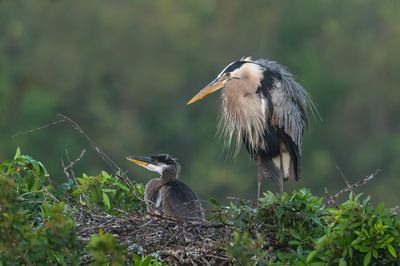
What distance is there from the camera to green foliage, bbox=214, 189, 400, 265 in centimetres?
676

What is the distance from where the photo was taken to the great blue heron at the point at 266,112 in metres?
10.1

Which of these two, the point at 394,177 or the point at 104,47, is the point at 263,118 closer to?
the point at 394,177

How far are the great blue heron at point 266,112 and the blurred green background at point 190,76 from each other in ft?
63.8

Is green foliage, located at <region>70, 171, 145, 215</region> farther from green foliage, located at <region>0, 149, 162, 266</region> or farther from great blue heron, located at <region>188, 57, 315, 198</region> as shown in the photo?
great blue heron, located at <region>188, 57, 315, 198</region>

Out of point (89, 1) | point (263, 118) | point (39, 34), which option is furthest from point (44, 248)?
point (89, 1)

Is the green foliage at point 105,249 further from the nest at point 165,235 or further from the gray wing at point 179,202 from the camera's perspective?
the gray wing at point 179,202

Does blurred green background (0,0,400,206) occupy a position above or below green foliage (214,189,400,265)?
above

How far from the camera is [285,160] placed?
1027 centimetres

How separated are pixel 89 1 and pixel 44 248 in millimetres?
36165

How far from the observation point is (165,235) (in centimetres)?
766

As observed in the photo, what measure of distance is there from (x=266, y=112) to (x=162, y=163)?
985 millimetres

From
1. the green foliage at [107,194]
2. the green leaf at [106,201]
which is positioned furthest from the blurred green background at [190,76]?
the green leaf at [106,201]

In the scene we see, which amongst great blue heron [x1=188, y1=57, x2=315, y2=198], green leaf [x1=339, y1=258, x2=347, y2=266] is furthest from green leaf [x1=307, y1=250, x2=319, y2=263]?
great blue heron [x1=188, y1=57, x2=315, y2=198]

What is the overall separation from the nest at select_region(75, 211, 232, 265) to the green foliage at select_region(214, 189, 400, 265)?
16cm
